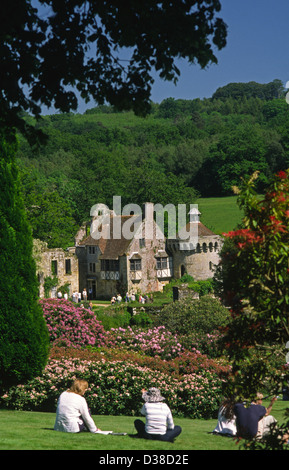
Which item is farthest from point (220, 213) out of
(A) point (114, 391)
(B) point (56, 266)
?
(A) point (114, 391)

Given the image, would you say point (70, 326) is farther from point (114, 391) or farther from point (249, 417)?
point (249, 417)

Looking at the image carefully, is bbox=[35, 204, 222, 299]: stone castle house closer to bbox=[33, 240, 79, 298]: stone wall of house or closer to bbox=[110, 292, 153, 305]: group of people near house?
bbox=[33, 240, 79, 298]: stone wall of house

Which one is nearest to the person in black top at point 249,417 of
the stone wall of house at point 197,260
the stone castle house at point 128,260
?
the stone castle house at point 128,260

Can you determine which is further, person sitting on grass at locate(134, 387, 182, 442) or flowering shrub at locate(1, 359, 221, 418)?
flowering shrub at locate(1, 359, 221, 418)

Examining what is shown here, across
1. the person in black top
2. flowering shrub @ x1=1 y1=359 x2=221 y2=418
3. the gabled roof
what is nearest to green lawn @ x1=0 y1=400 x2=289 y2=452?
the person in black top

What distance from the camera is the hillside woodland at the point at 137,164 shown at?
2842 inches

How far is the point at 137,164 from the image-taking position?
114 meters

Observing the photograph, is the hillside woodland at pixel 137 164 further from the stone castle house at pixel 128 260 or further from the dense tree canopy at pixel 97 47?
the dense tree canopy at pixel 97 47

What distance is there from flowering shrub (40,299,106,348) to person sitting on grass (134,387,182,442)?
12476 millimetres

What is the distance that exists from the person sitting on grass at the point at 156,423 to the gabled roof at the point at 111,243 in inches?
2121

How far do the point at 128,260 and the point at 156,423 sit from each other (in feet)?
177

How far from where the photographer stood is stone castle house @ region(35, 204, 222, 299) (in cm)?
6419

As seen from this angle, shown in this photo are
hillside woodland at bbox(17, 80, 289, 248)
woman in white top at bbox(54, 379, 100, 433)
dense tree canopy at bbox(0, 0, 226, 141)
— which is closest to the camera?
dense tree canopy at bbox(0, 0, 226, 141)
